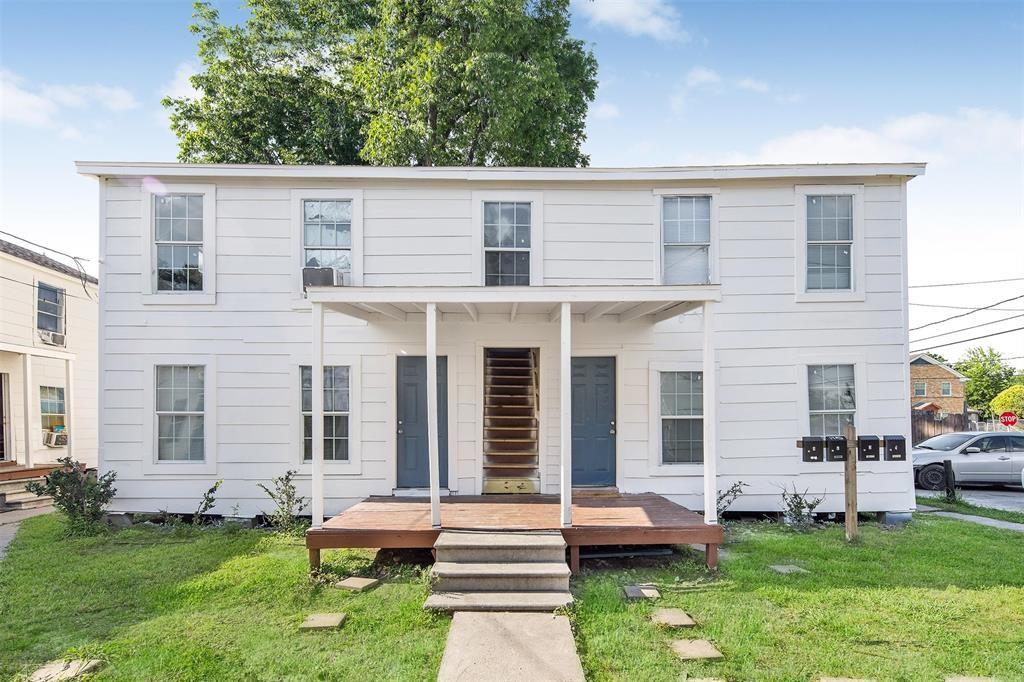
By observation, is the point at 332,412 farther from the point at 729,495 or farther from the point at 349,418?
the point at 729,495

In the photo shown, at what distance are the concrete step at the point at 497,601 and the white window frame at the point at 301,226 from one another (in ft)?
15.1

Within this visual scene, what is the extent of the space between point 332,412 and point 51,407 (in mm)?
10268

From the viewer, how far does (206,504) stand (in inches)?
307

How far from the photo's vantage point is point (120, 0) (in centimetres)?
918

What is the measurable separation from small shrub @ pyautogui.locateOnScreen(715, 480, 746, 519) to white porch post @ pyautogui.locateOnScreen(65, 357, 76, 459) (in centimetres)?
1479

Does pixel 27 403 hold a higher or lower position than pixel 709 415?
lower

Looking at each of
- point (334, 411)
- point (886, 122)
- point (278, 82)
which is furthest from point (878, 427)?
point (278, 82)

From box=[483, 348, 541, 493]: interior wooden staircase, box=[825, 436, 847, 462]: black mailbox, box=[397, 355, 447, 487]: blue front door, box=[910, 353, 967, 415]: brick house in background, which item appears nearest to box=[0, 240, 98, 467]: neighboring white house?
box=[397, 355, 447, 487]: blue front door

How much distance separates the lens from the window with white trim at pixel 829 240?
819cm

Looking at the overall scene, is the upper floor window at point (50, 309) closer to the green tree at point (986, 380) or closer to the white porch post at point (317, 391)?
the white porch post at point (317, 391)

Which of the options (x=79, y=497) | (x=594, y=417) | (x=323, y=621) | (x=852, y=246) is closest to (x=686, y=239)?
(x=852, y=246)

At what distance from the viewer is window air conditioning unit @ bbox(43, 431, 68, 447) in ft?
44.0

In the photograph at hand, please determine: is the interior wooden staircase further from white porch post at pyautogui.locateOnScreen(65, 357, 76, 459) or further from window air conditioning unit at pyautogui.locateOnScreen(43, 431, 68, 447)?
white porch post at pyautogui.locateOnScreen(65, 357, 76, 459)

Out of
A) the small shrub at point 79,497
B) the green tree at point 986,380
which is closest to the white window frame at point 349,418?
the small shrub at point 79,497
